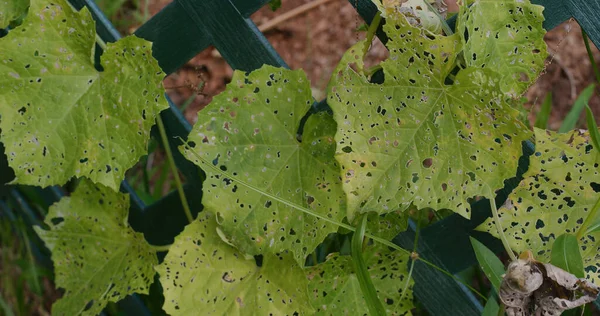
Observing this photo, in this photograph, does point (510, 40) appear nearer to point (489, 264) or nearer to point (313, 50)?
point (489, 264)

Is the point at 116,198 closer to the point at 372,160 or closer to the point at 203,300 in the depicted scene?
the point at 203,300

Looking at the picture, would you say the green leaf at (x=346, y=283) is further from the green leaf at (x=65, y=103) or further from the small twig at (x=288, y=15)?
the small twig at (x=288, y=15)

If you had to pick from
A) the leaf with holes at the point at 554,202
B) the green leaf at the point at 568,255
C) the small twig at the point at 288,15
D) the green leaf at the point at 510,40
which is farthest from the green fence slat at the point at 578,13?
the small twig at the point at 288,15

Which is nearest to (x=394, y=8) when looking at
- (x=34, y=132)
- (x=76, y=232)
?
(x=34, y=132)

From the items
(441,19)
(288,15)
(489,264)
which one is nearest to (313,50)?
(288,15)

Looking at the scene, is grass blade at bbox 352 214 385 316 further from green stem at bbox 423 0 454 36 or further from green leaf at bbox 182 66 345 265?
green stem at bbox 423 0 454 36
